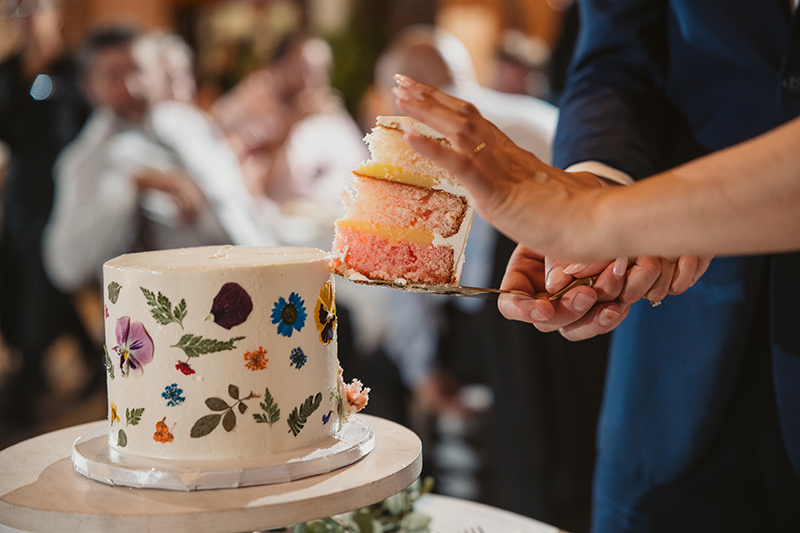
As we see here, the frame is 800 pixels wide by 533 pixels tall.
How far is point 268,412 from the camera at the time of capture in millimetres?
895

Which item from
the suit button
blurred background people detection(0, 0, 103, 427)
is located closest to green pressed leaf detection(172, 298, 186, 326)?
the suit button

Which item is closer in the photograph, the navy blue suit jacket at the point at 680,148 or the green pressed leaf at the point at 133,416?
the green pressed leaf at the point at 133,416

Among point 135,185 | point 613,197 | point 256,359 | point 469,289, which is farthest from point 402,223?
point 135,185

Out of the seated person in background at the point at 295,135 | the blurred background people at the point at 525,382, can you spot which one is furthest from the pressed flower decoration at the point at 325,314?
the seated person in background at the point at 295,135

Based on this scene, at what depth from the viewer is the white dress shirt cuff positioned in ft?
3.62

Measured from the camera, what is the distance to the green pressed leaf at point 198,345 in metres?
0.88

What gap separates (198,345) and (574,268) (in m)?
0.46

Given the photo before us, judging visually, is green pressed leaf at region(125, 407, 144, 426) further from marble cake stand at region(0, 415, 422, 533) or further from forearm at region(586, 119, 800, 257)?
forearm at region(586, 119, 800, 257)

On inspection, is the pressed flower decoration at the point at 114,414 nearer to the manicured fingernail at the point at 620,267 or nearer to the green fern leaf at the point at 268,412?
the green fern leaf at the point at 268,412

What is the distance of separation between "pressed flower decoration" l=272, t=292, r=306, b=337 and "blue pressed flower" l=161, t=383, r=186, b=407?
131mm

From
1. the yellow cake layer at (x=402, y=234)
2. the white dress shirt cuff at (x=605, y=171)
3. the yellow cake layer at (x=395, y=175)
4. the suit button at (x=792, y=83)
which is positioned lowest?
the yellow cake layer at (x=402, y=234)

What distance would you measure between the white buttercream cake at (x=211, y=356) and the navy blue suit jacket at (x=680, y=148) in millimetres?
527

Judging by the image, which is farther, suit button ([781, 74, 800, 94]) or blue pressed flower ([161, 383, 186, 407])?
suit button ([781, 74, 800, 94])

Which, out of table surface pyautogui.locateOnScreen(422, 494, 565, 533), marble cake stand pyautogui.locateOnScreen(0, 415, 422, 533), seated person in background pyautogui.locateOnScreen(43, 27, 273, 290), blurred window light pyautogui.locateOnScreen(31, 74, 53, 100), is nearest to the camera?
marble cake stand pyautogui.locateOnScreen(0, 415, 422, 533)
